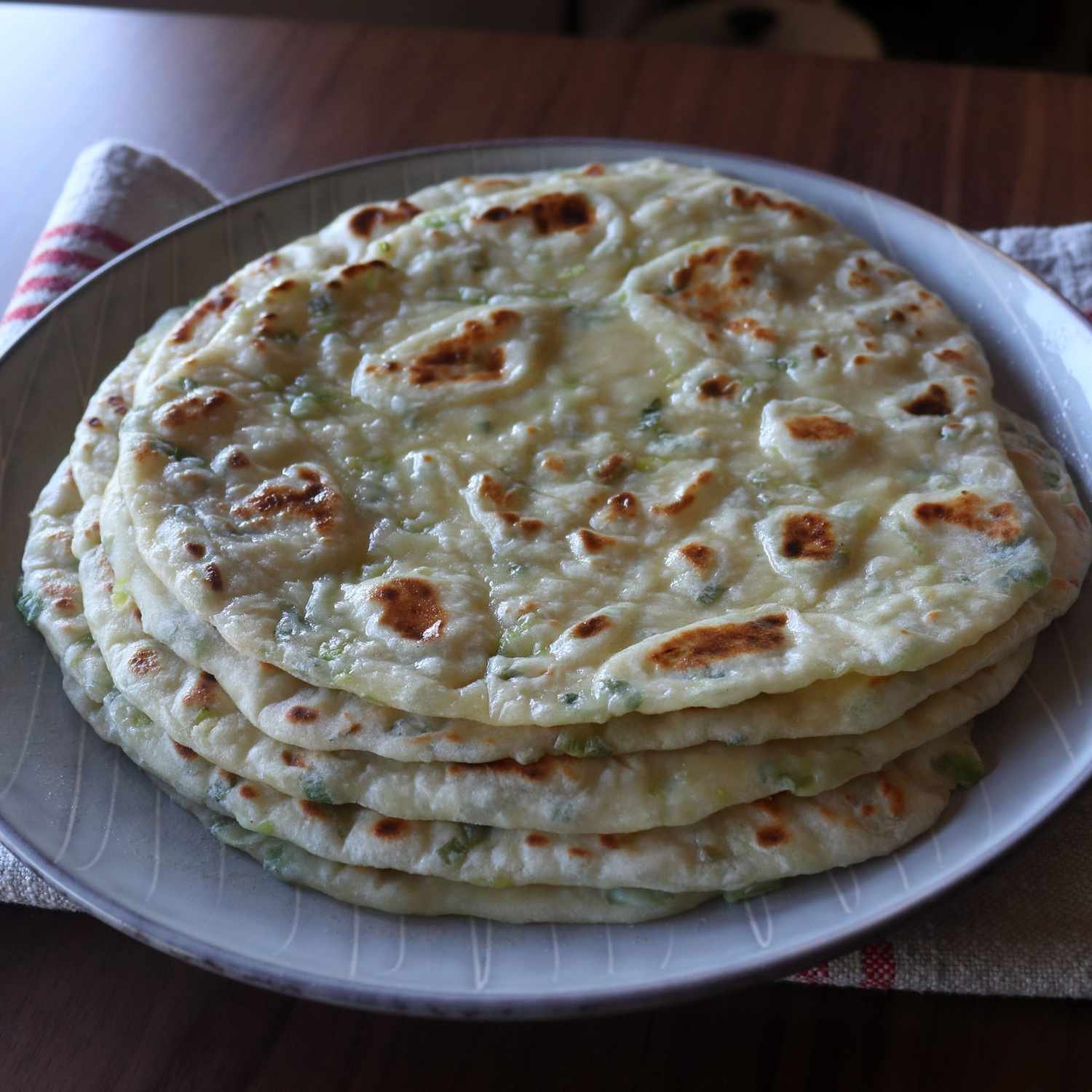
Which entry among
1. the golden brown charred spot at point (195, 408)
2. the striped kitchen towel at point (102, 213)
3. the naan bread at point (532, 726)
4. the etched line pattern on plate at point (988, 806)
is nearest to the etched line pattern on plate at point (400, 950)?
the naan bread at point (532, 726)

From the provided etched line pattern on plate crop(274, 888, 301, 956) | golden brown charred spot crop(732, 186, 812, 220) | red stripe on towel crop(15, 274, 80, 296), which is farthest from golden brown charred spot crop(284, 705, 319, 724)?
red stripe on towel crop(15, 274, 80, 296)

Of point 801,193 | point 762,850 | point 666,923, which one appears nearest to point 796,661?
point 762,850

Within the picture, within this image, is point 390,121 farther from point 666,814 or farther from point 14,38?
point 666,814

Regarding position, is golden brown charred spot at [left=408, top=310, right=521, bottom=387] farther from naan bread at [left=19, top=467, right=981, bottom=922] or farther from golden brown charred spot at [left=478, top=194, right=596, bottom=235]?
naan bread at [left=19, top=467, right=981, bottom=922]

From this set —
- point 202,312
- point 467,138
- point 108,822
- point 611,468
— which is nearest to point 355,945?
point 108,822

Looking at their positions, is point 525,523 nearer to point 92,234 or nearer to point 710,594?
point 710,594
